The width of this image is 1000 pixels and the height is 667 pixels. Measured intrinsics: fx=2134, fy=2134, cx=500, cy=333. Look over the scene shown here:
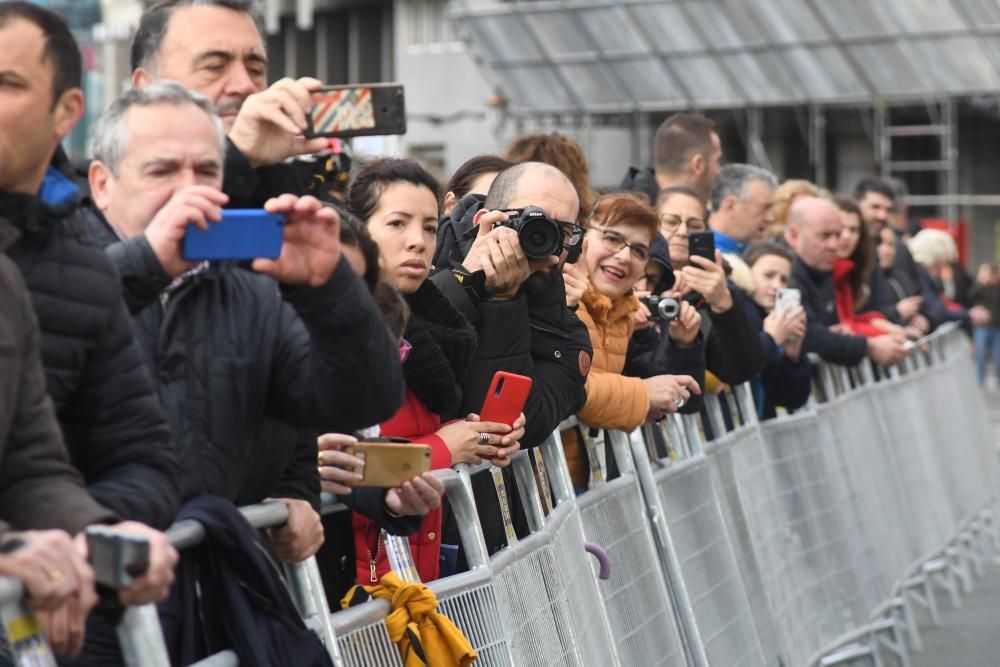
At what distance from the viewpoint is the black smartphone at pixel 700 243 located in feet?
25.3

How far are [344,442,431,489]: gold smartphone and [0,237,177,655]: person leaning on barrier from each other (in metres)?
1.16

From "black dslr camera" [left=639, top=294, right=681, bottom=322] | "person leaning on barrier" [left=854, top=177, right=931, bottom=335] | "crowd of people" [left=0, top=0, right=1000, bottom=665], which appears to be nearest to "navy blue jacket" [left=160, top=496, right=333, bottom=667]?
"crowd of people" [left=0, top=0, right=1000, bottom=665]

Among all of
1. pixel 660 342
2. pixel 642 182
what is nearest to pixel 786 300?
pixel 642 182

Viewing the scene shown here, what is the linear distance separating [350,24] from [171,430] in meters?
47.3

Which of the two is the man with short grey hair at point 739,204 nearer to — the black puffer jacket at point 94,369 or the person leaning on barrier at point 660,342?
the person leaning on barrier at point 660,342

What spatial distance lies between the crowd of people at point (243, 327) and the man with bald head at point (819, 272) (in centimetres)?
383

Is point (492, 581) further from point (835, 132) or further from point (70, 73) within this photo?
point (835, 132)

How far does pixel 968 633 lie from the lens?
10.5 metres

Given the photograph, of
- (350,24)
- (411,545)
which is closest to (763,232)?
(411,545)

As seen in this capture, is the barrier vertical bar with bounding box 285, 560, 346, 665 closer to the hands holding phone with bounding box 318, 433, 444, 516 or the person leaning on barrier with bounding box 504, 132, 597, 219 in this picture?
the hands holding phone with bounding box 318, 433, 444, 516

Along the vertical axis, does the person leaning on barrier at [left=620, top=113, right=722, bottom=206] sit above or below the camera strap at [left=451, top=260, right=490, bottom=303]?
above

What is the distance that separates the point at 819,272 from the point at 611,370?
459cm

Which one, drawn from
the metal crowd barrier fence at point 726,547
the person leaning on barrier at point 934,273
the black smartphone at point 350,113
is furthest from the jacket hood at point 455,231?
the person leaning on barrier at point 934,273

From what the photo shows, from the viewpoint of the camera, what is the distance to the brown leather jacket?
2980 mm
